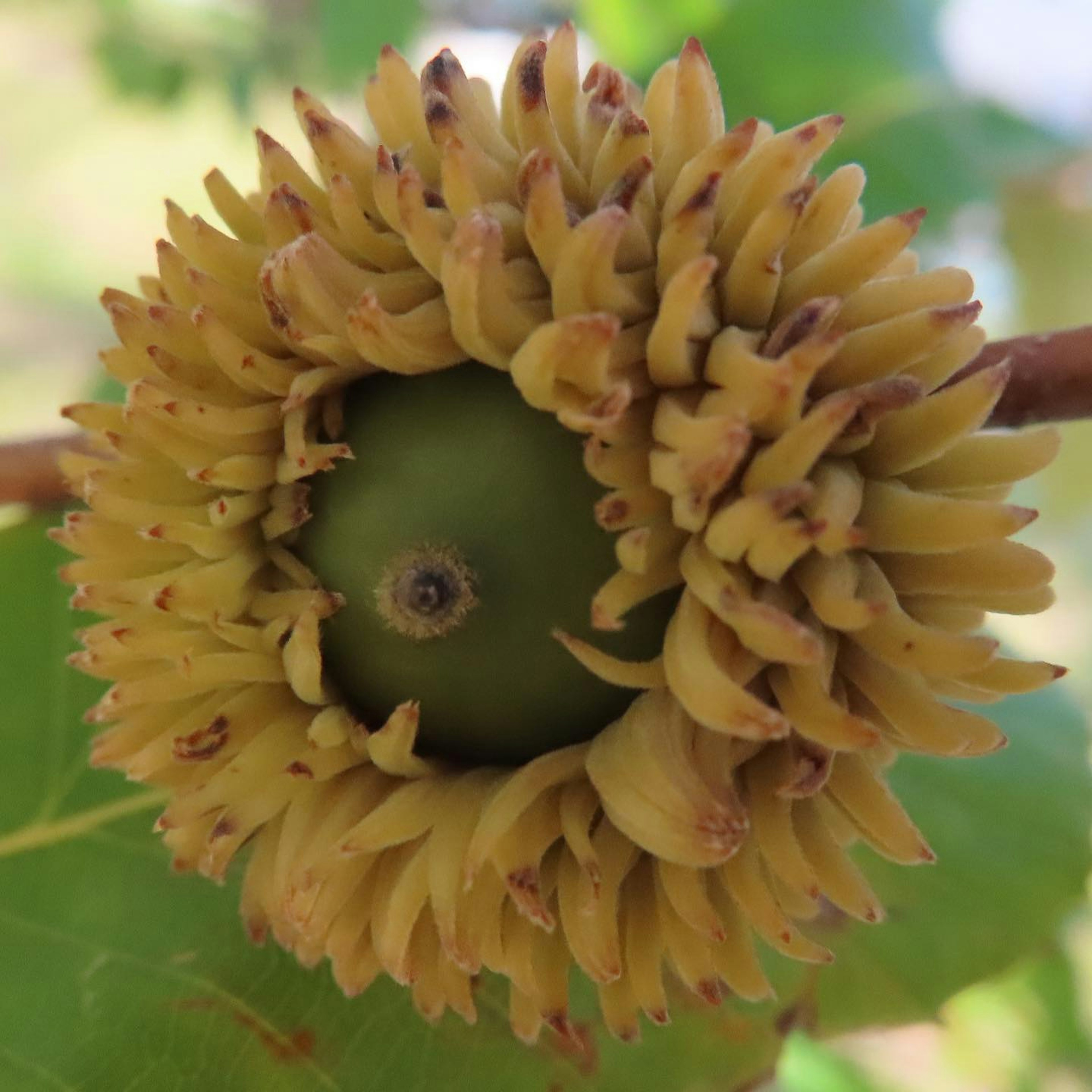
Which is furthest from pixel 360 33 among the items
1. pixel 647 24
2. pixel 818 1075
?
pixel 818 1075

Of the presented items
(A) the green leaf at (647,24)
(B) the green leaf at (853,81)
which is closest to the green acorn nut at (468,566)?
(B) the green leaf at (853,81)

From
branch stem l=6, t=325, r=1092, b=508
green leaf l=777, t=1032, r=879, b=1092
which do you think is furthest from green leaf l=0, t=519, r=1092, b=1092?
green leaf l=777, t=1032, r=879, b=1092

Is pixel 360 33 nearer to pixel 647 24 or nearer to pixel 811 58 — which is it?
pixel 647 24

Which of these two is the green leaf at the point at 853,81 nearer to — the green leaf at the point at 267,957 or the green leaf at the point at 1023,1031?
the green leaf at the point at 267,957

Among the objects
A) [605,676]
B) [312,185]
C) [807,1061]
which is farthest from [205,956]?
[807,1061]

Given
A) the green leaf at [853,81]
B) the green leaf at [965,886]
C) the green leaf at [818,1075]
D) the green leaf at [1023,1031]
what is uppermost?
the green leaf at [853,81]
